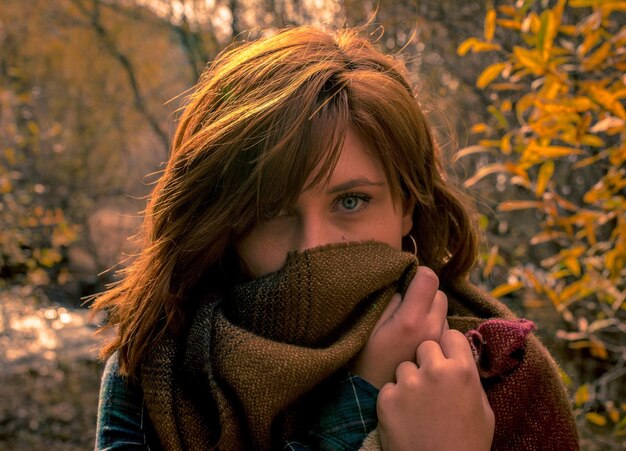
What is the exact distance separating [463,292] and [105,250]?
1018 cm

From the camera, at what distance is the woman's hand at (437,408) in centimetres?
117

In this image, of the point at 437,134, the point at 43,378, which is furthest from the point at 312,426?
the point at 43,378

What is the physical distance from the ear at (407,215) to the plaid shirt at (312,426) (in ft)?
1.51

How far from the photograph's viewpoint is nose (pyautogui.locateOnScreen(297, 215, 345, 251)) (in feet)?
4.47

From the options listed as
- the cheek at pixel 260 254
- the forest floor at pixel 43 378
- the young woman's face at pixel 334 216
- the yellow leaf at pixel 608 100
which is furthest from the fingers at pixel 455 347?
the forest floor at pixel 43 378

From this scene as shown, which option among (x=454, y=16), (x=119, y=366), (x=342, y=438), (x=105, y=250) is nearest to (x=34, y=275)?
(x=454, y=16)

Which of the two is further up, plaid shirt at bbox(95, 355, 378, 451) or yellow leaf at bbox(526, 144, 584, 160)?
yellow leaf at bbox(526, 144, 584, 160)

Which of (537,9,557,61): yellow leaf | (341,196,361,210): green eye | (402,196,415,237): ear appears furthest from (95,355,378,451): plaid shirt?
(537,9,557,61): yellow leaf

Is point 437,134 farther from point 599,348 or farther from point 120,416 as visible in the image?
point 120,416

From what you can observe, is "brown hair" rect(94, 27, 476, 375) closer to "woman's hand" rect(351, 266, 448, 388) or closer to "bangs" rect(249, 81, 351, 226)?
"bangs" rect(249, 81, 351, 226)

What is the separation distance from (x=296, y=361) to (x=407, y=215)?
0.54 metres

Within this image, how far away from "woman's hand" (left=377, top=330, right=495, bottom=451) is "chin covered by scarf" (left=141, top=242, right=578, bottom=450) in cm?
11

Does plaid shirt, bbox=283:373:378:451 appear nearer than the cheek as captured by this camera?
Yes

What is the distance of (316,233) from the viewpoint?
4.50 ft
